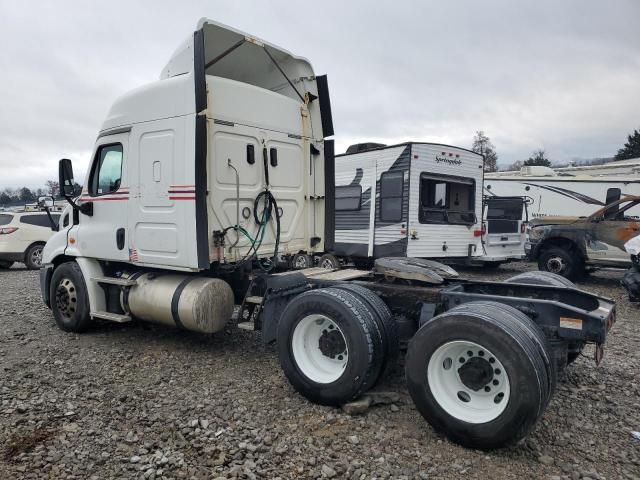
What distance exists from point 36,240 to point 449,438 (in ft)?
45.6

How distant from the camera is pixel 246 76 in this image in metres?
6.15

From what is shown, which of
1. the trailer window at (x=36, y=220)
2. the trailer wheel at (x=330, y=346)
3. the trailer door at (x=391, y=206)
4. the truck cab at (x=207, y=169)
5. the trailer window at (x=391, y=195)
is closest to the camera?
the trailer wheel at (x=330, y=346)

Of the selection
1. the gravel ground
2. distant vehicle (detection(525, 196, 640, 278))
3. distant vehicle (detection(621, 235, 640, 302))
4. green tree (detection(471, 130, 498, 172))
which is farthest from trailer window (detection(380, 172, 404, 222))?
green tree (detection(471, 130, 498, 172))

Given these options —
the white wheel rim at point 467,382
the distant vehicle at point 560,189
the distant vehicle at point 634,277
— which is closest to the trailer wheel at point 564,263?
the distant vehicle at point 634,277

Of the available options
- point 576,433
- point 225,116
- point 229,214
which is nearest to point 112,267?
point 229,214

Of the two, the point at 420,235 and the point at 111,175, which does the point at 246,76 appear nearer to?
the point at 111,175

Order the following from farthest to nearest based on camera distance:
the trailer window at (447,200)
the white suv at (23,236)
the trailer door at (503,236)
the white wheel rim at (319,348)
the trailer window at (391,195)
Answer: the white suv at (23,236)
the trailer door at (503,236)
the trailer window at (447,200)
the trailer window at (391,195)
the white wheel rim at (319,348)

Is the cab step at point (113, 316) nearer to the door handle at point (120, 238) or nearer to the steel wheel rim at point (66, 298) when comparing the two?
the steel wheel rim at point (66, 298)

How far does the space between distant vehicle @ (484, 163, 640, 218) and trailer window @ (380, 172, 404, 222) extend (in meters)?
7.39

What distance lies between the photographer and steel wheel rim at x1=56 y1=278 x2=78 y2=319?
6262 mm

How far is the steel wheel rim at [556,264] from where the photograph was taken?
11039mm

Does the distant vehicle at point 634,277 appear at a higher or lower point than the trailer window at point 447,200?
lower

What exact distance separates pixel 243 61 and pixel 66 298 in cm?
377

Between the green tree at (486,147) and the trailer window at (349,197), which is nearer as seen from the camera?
the trailer window at (349,197)
